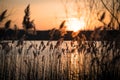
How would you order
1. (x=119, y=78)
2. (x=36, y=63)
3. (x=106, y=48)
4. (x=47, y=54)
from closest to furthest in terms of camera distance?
(x=119, y=78), (x=106, y=48), (x=36, y=63), (x=47, y=54)

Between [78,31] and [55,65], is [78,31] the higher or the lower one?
the higher one

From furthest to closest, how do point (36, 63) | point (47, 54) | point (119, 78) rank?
1. point (47, 54)
2. point (36, 63)
3. point (119, 78)

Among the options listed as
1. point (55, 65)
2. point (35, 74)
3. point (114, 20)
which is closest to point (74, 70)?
point (55, 65)

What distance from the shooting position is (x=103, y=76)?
6.12 meters

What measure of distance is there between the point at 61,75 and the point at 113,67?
1.01 meters

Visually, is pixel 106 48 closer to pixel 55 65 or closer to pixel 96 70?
pixel 96 70

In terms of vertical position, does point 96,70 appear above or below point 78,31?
below

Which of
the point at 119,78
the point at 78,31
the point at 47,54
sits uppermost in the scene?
the point at 78,31

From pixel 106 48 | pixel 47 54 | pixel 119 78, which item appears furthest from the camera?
pixel 47 54

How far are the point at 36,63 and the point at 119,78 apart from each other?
173 cm

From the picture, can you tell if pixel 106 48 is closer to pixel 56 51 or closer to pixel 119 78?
pixel 119 78

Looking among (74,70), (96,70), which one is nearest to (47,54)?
(74,70)

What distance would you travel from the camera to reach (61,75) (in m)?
6.49

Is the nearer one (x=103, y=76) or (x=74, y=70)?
(x=103, y=76)
